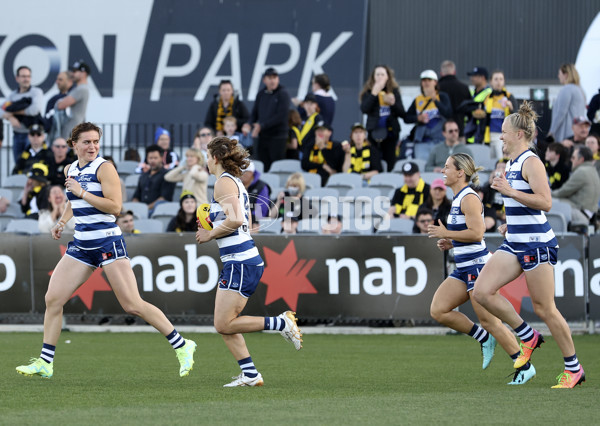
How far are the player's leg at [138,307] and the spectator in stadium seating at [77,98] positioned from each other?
10.2 metres

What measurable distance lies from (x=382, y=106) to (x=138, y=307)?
9106mm

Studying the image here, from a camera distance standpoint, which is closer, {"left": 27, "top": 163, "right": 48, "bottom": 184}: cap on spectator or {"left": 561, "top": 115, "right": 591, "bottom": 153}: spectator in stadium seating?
{"left": 561, "top": 115, "right": 591, "bottom": 153}: spectator in stadium seating

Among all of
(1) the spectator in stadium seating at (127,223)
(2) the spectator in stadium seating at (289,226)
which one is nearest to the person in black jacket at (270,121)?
(2) the spectator in stadium seating at (289,226)

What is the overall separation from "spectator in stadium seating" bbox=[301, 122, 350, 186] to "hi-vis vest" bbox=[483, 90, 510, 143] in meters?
2.28

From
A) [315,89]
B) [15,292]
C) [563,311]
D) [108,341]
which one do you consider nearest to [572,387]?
[563,311]

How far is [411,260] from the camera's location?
13766mm

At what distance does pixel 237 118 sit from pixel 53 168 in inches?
123

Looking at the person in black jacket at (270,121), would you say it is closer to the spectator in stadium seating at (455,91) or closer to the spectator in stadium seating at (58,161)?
the spectator in stadium seating at (455,91)

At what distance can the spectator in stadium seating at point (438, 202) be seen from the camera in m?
14.4

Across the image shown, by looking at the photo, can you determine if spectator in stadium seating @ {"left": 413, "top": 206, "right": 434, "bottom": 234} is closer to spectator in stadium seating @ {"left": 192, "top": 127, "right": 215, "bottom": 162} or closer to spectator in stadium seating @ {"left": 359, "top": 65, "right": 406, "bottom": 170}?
spectator in stadium seating @ {"left": 359, "top": 65, "right": 406, "bottom": 170}

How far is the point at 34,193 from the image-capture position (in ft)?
55.4

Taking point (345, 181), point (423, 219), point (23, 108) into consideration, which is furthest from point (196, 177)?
point (23, 108)

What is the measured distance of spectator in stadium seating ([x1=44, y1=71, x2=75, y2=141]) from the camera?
18859 mm

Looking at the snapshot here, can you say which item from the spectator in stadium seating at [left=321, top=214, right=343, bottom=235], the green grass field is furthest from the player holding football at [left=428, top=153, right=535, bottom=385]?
the spectator in stadium seating at [left=321, top=214, right=343, bottom=235]
